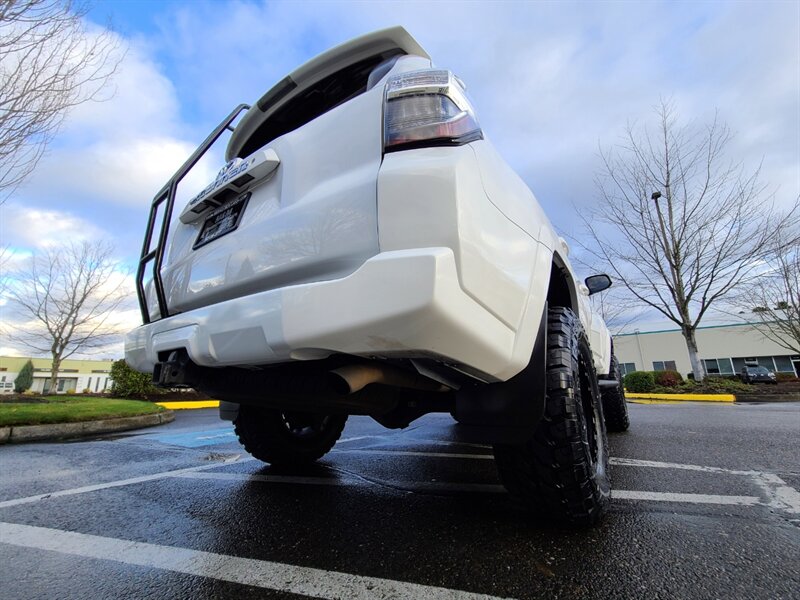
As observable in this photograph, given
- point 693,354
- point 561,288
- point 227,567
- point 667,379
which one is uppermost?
point 693,354

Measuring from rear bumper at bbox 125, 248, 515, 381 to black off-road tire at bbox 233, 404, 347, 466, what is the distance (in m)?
1.77

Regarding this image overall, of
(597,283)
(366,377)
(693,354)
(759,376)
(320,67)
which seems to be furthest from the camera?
(759,376)

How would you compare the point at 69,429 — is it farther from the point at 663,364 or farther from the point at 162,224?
the point at 663,364

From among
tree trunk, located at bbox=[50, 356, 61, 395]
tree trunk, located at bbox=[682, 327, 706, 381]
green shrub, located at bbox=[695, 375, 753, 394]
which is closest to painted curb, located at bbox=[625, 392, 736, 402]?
green shrub, located at bbox=[695, 375, 753, 394]

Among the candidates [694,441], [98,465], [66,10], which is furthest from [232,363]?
[66,10]

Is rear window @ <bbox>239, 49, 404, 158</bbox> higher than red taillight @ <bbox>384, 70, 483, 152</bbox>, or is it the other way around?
rear window @ <bbox>239, 49, 404, 158</bbox>

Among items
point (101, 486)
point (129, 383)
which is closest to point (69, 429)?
point (101, 486)

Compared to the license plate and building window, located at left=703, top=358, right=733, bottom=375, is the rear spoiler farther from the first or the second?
building window, located at left=703, top=358, right=733, bottom=375

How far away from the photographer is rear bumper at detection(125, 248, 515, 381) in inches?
41.4

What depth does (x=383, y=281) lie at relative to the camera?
43.0 inches

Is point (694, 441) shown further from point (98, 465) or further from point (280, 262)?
point (98, 465)

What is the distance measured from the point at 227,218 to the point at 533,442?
5.59ft

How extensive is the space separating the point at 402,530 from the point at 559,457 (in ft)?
2.67

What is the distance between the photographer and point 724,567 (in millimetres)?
1408
